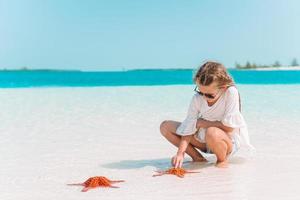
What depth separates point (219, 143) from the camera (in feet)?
11.8

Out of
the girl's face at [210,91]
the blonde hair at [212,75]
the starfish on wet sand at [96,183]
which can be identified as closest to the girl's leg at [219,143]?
the girl's face at [210,91]

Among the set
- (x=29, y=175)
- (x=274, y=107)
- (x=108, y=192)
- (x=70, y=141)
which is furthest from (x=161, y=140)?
(x=274, y=107)

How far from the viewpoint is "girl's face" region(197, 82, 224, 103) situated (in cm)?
351

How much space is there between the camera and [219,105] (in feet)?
12.0

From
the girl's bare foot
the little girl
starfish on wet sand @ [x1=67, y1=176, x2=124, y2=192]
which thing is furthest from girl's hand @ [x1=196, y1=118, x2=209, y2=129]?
starfish on wet sand @ [x1=67, y1=176, x2=124, y2=192]

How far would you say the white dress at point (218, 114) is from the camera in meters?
3.61

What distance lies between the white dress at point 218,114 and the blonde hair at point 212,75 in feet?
0.26

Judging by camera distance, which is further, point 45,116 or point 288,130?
point 45,116

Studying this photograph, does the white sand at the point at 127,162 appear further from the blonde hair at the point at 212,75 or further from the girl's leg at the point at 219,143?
the blonde hair at the point at 212,75

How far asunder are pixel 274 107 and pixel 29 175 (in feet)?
19.3

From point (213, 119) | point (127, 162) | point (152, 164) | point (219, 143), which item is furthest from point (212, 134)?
point (127, 162)

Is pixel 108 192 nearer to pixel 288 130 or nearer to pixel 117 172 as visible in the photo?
pixel 117 172

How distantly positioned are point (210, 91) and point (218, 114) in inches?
9.3

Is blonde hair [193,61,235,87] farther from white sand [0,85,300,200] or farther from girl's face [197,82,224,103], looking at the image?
white sand [0,85,300,200]
